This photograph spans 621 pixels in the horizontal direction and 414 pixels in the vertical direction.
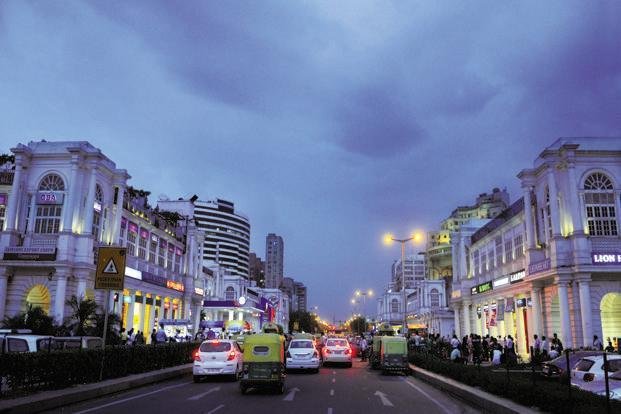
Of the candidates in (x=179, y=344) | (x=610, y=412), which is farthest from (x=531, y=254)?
(x=610, y=412)

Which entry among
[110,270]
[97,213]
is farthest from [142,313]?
[110,270]

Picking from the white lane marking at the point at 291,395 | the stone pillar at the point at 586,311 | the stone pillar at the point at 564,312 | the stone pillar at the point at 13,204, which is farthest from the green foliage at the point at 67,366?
the stone pillar at the point at 586,311

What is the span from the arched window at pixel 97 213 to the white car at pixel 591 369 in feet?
116

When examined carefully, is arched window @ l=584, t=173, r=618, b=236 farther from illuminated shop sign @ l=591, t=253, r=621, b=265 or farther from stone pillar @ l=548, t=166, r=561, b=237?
illuminated shop sign @ l=591, t=253, r=621, b=265

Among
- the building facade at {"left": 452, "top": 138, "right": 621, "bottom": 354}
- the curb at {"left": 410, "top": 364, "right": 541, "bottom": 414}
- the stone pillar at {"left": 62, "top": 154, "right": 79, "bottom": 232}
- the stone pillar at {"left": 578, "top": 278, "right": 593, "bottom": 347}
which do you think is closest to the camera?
the curb at {"left": 410, "top": 364, "right": 541, "bottom": 414}

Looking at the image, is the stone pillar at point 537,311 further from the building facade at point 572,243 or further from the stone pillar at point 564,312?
the stone pillar at point 564,312

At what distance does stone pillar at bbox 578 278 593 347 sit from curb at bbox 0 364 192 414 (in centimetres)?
2417

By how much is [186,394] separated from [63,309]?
24.3 meters

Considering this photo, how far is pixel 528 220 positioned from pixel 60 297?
32814 millimetres

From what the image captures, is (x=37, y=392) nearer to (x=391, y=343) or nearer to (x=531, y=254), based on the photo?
(x=391, y=343)

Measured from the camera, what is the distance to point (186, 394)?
676 inches

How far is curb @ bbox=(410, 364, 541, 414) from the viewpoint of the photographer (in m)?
12.4

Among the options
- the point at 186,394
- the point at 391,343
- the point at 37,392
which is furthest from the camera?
the point at 391,343

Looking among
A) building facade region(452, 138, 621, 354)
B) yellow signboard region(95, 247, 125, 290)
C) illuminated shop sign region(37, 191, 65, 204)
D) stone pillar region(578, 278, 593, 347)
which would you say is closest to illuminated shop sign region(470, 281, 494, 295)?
building facade region(452, 138, 621, 354)
